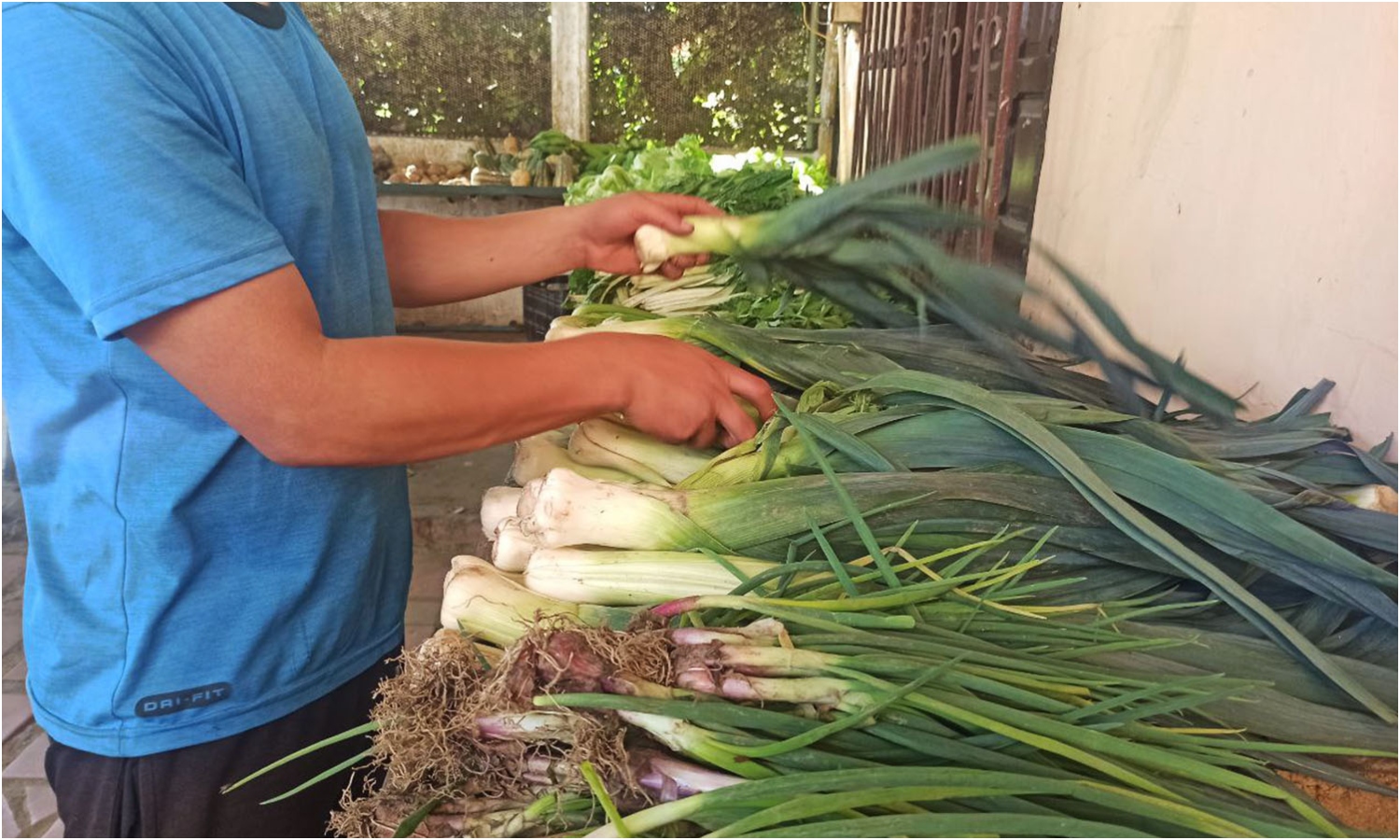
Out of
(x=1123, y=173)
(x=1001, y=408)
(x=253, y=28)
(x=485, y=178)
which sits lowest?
(x=485, y=178)

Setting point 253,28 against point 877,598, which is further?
point 253,28

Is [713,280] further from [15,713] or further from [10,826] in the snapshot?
[15,713]

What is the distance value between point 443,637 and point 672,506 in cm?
35

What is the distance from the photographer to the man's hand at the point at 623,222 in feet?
6.21

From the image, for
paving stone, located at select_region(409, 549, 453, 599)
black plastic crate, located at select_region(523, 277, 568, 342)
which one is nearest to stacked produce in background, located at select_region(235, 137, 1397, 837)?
paving stone, located at select_region(409, 549, 453, 599)

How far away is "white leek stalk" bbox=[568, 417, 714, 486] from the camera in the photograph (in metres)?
1.46

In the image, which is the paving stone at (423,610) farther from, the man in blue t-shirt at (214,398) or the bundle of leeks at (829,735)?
the bundle of leeks at (829,735)

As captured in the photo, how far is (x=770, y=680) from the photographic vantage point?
0.84 meters

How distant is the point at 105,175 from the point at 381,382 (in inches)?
13.5

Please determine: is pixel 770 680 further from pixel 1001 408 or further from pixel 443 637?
pixel 1001 408

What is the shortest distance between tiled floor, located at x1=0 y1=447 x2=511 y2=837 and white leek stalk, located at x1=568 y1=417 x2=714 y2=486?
393 mm

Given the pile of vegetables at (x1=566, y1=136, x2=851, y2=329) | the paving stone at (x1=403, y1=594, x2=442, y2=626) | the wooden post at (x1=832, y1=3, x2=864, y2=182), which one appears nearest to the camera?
the pile of vegetables at (x1=566, y1=136, x2=851, y2=329)

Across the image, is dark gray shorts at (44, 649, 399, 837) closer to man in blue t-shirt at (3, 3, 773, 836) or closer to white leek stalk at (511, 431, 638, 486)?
man in blue t-shirt at (3, 3, 773, 836)

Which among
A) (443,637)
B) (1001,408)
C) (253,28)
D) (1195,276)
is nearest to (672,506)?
(443,637)
